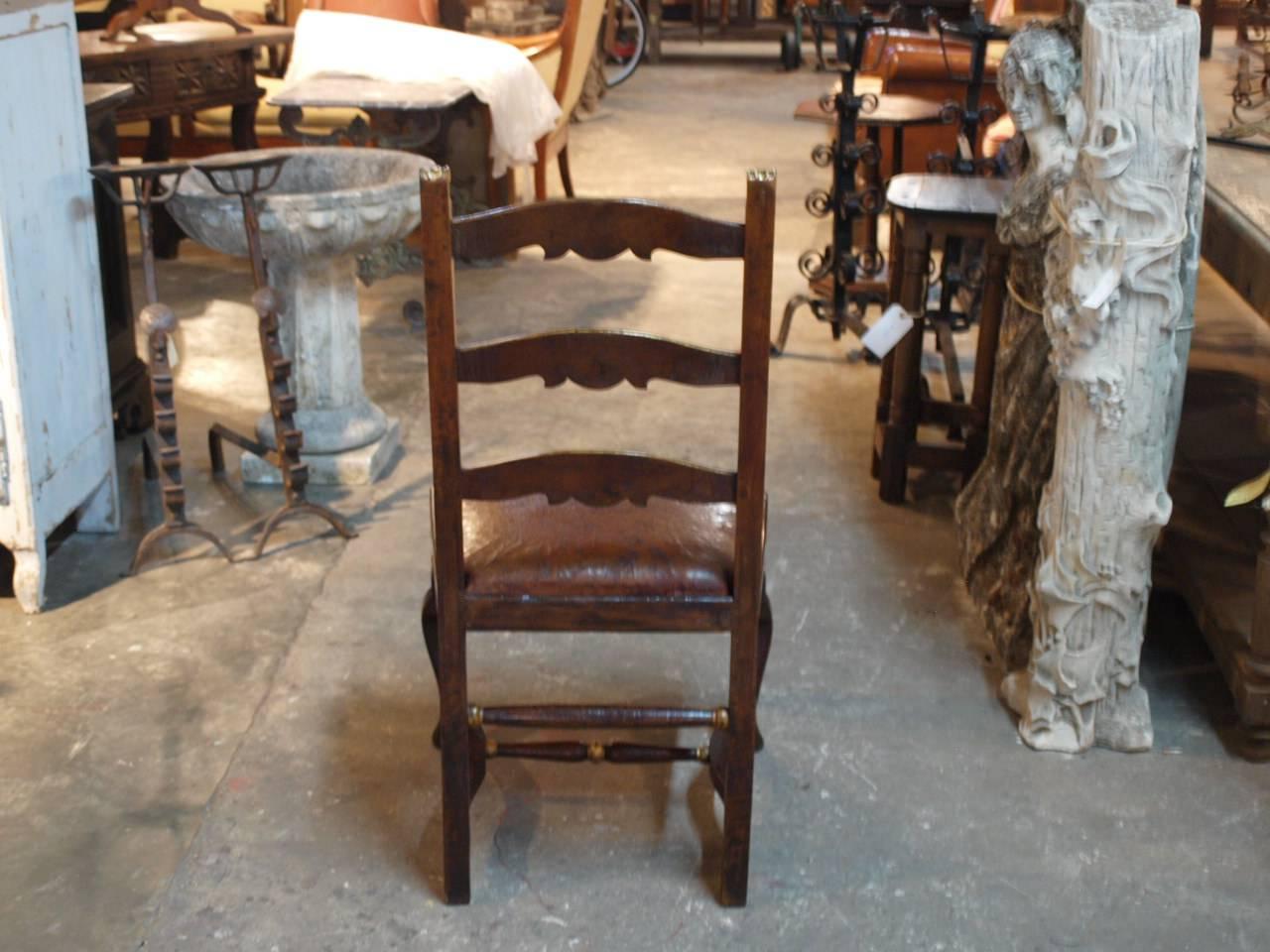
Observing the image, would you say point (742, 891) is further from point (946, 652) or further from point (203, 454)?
point (203, 454)

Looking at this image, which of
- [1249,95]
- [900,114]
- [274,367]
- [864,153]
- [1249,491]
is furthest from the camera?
[900,114]

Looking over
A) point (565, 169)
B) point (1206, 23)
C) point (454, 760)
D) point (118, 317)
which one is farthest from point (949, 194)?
point (565, 169)

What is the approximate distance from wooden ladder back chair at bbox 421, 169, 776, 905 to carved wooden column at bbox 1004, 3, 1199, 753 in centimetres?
59

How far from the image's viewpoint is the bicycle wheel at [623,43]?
995cm

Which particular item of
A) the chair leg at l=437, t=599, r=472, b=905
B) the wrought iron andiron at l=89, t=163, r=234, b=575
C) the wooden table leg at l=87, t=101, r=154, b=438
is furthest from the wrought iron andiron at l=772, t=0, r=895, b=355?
the chair leg at l=437, t=599, r=472, b=905

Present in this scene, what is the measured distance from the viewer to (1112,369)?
2.25 meters

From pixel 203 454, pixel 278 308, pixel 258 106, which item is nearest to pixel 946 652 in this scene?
pixel 278 308

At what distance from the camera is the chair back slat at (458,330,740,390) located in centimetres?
181

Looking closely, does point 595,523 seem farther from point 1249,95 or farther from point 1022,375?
point 1249,95

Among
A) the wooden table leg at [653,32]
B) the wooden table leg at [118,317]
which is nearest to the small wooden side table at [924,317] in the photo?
the wooden table leg at [118,317]

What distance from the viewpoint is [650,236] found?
71.3 inches

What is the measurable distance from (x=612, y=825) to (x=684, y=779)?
0.18 meters

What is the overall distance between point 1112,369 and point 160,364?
1844 millimetres

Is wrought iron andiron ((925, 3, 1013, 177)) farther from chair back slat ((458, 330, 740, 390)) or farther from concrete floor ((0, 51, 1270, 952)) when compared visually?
chair back slat ((458, 330, 740, 390))
